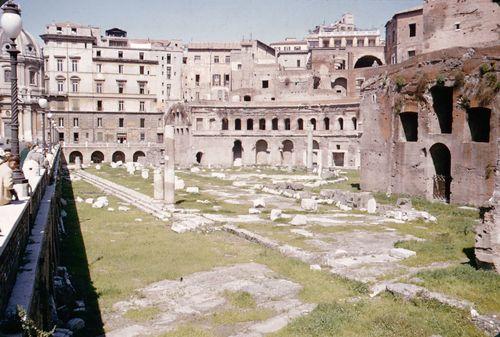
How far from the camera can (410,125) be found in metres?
27.8

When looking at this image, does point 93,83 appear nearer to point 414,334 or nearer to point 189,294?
point 189,294

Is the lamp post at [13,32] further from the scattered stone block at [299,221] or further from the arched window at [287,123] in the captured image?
the arched window at [287,123]

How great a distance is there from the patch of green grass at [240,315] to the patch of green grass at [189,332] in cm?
49

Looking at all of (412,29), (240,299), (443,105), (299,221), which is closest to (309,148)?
(412,29)

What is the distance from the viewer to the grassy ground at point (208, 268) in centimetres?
912

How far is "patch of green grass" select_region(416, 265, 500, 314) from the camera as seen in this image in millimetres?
10109

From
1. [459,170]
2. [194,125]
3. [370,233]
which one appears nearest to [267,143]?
[194,125]

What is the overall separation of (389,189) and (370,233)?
1075 centimetres

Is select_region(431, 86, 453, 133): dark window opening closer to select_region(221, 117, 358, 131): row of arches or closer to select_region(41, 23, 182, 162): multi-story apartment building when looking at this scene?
select_region(221, 117, 358, 131): row of arches

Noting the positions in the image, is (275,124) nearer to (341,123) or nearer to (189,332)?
(341,123)

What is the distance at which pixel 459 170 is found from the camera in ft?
76.8

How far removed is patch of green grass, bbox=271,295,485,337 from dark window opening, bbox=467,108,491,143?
52.2ft

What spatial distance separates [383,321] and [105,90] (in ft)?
187

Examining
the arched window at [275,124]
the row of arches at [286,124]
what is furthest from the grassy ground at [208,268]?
the arched window at [275,124]
